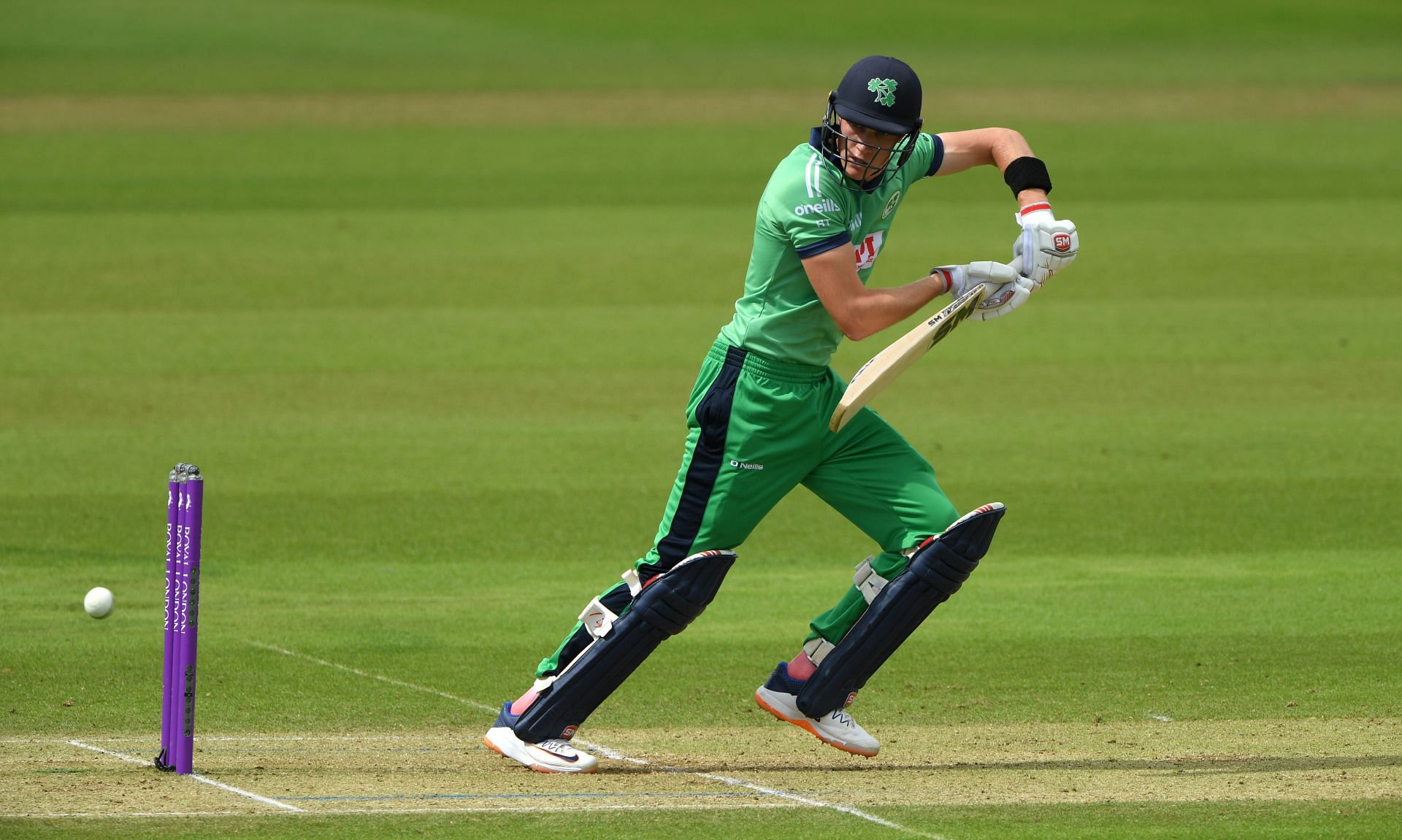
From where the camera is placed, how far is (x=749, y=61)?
32.0 meters

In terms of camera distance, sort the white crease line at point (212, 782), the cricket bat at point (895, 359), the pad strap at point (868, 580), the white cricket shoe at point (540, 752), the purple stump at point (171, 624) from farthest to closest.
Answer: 1. the pad strap at point (868, 580)
2. the white cricket shoe at point (540, 752)
3. the cricket bat at point (895, 359)
4. the purple stump at point (171, 624)
5. the white crease line at point (212, 782)

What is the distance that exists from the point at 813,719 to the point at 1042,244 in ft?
5.32

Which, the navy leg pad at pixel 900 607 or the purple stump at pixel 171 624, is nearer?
the purple stump at pixel 171 624

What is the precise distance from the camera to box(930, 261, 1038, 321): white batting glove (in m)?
5.49

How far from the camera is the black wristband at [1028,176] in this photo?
563 centimetres

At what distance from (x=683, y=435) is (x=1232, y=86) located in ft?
63.6

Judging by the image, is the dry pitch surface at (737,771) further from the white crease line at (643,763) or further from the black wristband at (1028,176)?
the black wristband at (1028,176)

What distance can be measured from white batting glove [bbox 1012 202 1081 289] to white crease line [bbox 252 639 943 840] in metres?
1.66

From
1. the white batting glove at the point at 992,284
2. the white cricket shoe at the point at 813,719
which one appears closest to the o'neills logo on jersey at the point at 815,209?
the white batting glove at the point at 992,284

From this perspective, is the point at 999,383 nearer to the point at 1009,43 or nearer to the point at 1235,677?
the point at 1235,677

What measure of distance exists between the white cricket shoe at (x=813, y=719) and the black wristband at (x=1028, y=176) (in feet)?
5.43

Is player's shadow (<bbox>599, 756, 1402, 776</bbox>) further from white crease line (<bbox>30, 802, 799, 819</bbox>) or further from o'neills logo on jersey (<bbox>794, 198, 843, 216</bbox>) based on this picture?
o'neills logo on jersey (<bbox>794, 198, 843, 216</bbox>)

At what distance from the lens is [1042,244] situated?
18.0 feet

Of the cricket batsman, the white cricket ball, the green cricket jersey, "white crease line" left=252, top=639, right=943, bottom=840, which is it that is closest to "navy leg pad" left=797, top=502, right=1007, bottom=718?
the cricket batsman
